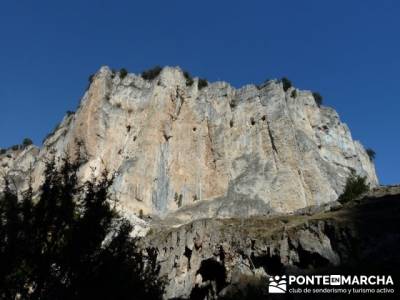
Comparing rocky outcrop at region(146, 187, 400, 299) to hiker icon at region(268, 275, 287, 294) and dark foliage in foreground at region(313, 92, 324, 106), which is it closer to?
hiker icon at region(268, 275, 287, 294)

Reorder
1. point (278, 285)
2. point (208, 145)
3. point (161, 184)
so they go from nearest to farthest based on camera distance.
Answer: point (278, 285) → point (161, 184) → point (208, 145)

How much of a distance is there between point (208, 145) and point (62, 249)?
→ 66.7 metres

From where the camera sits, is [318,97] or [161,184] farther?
[318,97]

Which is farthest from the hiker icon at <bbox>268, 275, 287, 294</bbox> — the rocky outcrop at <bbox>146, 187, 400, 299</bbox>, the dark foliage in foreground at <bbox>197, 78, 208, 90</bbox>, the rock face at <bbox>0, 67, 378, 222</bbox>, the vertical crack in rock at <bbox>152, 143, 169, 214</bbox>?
the dark foliage in foreground at <bbox>197, 78, 208, 90</bbox>

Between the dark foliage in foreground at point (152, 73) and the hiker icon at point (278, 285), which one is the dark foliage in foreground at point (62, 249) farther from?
the dark foliage in foreground at point (152, 73)

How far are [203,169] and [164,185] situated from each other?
7.12 meters

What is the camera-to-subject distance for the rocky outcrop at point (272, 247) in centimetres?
2405

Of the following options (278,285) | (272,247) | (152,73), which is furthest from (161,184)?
(278,285)

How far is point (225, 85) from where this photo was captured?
87812mm

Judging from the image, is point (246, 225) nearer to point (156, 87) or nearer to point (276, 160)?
point (276, 160)

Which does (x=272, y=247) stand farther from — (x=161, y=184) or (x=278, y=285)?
(x=161, y=184)

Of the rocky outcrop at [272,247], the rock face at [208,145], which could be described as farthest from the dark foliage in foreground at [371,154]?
the rocky outcrop at [272,247]

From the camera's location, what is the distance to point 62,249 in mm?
13539

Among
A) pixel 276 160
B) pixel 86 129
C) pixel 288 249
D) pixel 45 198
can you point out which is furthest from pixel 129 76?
pixel 45 198
